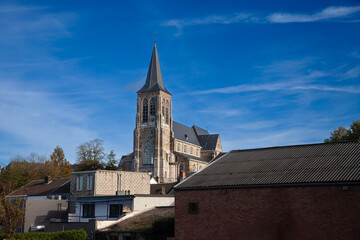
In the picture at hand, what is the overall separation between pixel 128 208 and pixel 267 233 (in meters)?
15.1

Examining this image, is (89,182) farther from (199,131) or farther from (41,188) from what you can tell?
(199,131)

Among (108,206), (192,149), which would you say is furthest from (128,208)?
(192,149)

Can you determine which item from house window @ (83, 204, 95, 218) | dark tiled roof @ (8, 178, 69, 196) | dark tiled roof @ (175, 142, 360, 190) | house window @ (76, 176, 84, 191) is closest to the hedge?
house window @ (83, 204, 95, 218)

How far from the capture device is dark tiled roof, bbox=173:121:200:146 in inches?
3492

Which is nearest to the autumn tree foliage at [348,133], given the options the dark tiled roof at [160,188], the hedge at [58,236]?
the dark tiled roof at [160,188]

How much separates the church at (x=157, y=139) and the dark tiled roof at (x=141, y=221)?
140 feet

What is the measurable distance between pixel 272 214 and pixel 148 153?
198 feet

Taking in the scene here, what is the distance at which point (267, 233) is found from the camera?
23.6 metres

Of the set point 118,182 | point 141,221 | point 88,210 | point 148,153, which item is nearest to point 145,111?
point 148,153

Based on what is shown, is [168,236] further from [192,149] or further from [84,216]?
[192,149]

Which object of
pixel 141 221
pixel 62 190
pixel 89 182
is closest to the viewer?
pixel 141 221

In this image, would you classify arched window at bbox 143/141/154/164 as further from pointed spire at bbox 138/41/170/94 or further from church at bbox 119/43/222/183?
pointed spire at bbox 138/41/170/94

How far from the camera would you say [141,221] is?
3234 cm

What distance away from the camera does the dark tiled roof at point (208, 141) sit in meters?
95.4
